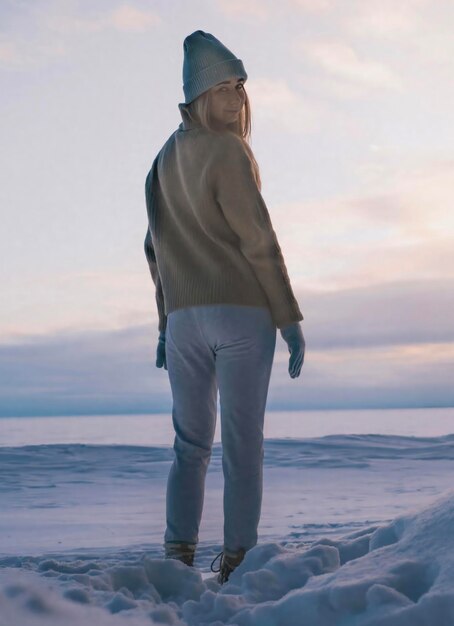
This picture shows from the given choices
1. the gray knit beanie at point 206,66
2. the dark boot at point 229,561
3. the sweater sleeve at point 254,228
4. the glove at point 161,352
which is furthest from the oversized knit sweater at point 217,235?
the dark boot at point 229,561

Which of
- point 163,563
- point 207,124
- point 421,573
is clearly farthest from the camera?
point 207,124

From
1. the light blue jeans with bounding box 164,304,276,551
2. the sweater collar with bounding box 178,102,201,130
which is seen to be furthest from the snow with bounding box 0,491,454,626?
the sweater collar with bounding box 178,102,201,130

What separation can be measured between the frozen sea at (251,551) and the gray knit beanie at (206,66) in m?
1.64

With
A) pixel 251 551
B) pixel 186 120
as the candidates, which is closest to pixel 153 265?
pixel 186 120

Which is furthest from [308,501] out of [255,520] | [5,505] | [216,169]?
[216,169]

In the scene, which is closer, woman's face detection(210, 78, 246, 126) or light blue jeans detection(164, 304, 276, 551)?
light blue jeans detection(164, 304, 276, 551)

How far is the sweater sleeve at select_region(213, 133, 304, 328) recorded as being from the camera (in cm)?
280

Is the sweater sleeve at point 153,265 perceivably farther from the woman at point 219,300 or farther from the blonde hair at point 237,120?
the blonde hair at point 237,120

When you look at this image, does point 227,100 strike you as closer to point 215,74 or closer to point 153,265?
point 215,74

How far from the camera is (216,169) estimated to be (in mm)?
2844

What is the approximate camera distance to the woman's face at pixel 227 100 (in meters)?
2.92

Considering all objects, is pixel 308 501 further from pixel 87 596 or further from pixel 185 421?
pixel 87 596

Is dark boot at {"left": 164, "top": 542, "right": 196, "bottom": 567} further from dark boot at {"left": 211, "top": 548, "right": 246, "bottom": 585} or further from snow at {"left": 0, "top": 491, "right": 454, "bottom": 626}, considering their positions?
snow at {"left": 0, "top": 491, "right": 454, "bottom": 626}

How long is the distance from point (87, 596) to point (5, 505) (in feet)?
11.3
